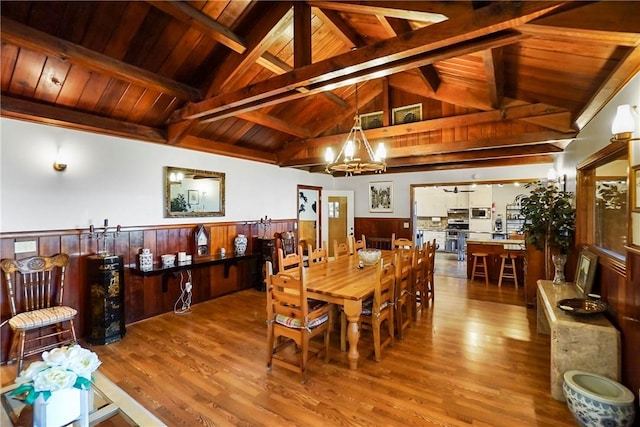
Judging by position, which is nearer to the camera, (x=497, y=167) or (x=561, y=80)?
(x=561, y=80)

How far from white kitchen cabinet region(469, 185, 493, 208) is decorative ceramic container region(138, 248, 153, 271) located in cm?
928

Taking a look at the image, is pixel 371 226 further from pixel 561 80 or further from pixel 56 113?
pixel 56 113

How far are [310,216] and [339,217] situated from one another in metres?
0.78

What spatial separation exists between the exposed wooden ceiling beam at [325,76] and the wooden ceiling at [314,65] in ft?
0.04

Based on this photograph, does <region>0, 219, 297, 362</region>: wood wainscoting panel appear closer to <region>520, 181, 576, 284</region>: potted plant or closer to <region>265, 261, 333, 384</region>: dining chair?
<region>265, 261, 333, 384</region>: dining chair

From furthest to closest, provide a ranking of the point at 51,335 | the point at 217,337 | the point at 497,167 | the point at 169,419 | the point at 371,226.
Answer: the point at 371,226, the point at 497,167, the point at 217,337, the point at 51,335, the point at 169,419

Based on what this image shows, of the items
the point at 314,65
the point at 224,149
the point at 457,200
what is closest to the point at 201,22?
the point at 314,65

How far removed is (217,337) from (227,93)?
276 cm

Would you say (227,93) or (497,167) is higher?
(227,93)

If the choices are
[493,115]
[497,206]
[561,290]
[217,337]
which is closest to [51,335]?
[217,337]

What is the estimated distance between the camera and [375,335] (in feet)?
9.53

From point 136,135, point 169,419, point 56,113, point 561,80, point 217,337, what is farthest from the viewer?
point 136,135

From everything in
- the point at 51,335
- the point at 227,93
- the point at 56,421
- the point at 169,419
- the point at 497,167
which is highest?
the point at 227,93

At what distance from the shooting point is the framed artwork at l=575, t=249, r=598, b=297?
109 inches
